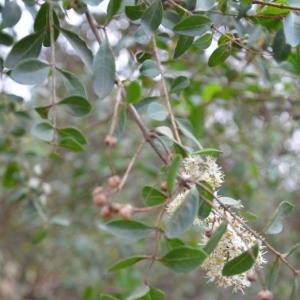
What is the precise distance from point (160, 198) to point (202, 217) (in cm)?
6

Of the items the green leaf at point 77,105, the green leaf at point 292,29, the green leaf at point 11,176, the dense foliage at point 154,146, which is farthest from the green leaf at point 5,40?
the green leaf at point 11,176

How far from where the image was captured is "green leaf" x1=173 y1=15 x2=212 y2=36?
827mm

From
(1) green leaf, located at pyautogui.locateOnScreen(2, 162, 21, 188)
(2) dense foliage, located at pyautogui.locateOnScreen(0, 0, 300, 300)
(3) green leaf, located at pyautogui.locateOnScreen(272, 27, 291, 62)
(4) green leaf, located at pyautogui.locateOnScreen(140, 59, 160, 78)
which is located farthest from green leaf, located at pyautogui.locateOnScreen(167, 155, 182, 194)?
(1) green leaf, located at pyautogui.locateOnScreen(2, 162, 21, 188)

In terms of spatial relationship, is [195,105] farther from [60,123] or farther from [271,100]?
[60,123]

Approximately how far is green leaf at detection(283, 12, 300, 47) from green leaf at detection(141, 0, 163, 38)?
198mm

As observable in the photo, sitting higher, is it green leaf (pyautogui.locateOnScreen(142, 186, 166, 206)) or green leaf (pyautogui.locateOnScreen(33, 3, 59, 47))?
green leaf (pyautogui.locateOnScreen(33, 3, 59, 47))

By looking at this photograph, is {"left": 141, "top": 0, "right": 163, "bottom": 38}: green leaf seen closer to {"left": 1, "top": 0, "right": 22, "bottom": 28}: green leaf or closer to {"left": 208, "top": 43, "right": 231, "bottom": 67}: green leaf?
{"left": 208, "top": 43, "right": 231, "bottom": 67}: green leaf

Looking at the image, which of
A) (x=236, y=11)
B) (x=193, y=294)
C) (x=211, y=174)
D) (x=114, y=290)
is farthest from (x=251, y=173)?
(x=193, y=294)

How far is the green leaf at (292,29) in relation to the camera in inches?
33.3

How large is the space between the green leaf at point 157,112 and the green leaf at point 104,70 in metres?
0.10

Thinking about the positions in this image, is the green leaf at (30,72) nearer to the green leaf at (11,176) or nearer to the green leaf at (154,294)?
the green leaf at (154,294)

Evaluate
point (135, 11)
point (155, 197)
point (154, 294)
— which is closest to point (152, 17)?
point (135, 11)

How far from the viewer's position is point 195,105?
174cm

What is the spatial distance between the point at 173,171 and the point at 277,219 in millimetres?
200
